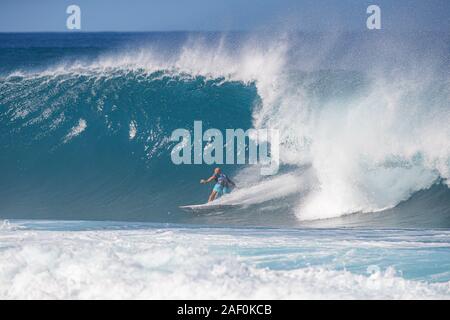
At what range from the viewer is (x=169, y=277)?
20.9 ft

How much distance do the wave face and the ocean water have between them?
0.10 ft

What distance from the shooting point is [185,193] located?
1104cm

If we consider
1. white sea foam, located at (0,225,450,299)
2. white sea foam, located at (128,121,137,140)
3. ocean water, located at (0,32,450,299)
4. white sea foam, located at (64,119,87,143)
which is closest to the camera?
white sea foam, located at (0,225,450,299)

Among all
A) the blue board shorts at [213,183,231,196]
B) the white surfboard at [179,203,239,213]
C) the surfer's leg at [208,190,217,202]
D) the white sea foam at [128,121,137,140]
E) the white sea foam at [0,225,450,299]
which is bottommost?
the white sea foam at [0,225,450,299]

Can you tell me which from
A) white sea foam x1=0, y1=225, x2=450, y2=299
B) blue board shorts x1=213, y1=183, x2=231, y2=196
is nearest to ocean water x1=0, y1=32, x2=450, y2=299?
white sea foam x1=0, y1=225, x2=450, y2=299

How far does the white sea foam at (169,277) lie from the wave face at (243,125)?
2.66 metres

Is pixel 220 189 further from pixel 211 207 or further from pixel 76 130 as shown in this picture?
pixel 76 130

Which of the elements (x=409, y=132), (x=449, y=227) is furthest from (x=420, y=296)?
(x=409, y=132)

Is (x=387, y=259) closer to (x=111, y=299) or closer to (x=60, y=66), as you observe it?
(x=111, y=299)

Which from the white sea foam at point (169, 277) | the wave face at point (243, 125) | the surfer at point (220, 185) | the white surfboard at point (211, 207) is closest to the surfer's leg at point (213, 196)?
the surfer at point (220, 185)

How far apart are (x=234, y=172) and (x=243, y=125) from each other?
131 cm

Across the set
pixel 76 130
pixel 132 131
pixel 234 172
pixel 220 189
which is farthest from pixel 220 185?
pixel 76 130

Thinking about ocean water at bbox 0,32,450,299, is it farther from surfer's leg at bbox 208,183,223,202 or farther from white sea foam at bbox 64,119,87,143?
surfer's leg at bbox 208,183,223,202

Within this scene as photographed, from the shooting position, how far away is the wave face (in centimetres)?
1013
